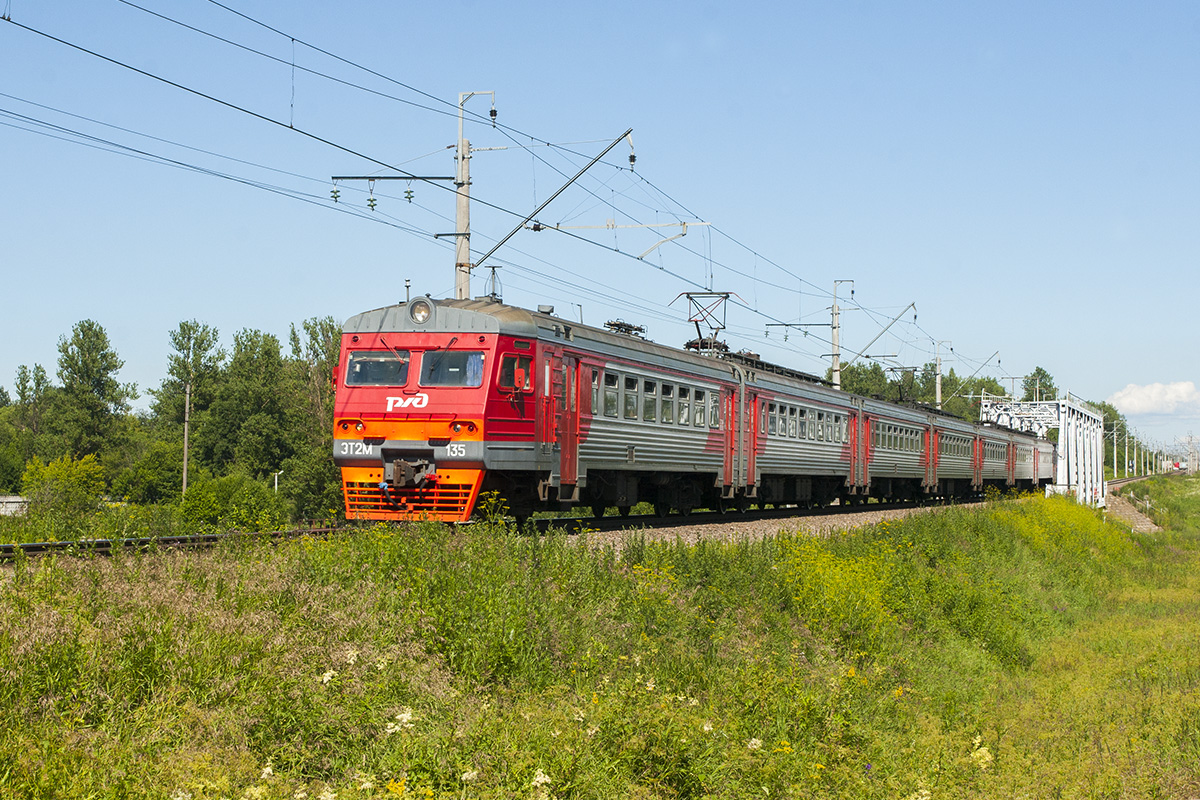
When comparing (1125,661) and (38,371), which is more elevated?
(38,371)

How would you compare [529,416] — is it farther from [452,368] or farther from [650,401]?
[650,401]

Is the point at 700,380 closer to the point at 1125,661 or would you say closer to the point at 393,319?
the point at 393,319

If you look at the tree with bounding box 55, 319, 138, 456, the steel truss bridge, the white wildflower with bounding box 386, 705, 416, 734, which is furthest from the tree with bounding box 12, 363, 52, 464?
the white wildflower with bounding box 386, 705, 416, 734

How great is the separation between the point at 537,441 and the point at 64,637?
9238 millimetres

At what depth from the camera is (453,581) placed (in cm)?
944

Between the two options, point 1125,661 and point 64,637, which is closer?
point 64,637

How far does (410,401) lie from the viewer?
1523 centimetres

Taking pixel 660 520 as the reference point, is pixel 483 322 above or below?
above

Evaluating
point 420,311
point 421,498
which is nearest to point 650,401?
point 420,311

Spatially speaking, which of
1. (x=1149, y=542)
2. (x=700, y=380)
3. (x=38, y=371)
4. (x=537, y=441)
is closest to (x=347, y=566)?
(x=537, y=441)

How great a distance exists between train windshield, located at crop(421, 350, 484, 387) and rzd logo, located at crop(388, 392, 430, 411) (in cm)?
20

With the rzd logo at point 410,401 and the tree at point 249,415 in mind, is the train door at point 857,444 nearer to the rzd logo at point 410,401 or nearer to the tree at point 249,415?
the rzd logo at point 410,401

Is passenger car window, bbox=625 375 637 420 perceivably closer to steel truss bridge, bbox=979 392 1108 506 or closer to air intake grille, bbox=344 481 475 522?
air intake grille, bbox=344 481 475 522

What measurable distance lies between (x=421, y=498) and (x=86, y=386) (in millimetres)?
92236
